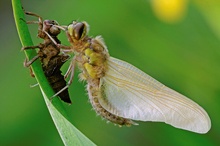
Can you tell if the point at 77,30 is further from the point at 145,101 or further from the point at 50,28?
the point at 145,101

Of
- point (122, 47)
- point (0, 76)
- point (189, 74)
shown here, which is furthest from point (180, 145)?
point (0, 76)

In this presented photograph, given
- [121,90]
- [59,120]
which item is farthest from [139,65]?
[59,120]

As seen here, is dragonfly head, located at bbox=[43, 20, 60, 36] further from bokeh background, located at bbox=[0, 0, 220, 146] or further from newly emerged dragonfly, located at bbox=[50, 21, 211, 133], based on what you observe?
bokeh background, located at bbox=[0, 0, 220, 146]

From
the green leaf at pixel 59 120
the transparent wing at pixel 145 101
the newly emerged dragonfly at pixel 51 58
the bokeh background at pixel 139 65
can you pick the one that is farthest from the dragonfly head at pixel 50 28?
the bokeh background at pixel 139 65

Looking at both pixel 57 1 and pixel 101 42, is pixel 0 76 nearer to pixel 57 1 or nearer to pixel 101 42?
pixel 57 1

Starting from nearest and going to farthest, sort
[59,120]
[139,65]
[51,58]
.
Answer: [59,120], [51,58], [139,65]

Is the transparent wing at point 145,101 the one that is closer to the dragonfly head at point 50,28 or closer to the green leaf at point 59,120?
the dragonfly head at point 50,28

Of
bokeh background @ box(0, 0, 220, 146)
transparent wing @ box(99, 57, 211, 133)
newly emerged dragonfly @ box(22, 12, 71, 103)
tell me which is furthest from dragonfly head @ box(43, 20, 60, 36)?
bokeh background @ box(0, 0, 220, 146)
